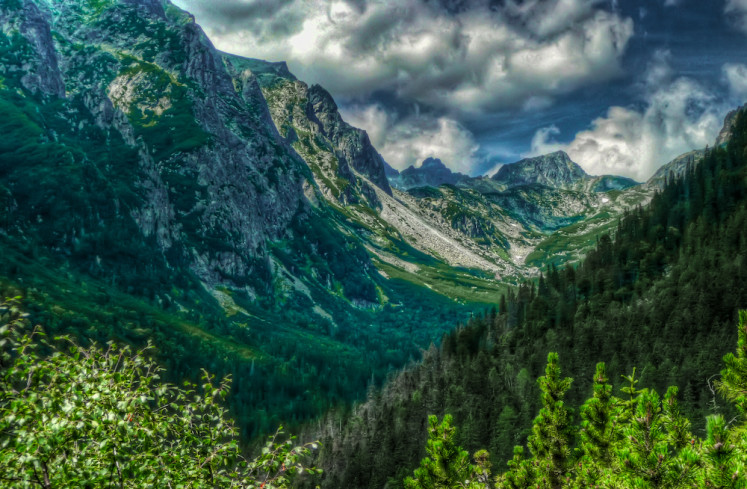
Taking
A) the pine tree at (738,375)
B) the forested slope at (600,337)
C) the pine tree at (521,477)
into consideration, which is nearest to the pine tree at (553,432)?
the pine tree at (521,477)

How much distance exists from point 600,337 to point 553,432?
91.5 metres

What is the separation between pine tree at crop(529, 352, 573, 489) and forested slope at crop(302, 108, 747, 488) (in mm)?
46919

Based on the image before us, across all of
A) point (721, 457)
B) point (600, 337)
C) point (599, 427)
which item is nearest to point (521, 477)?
point (599, 427)

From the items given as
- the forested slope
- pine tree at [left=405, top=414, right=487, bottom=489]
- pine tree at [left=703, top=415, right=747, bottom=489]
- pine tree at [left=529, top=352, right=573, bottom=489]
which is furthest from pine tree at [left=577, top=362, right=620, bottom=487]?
the forested slope

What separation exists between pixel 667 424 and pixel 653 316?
107839mm

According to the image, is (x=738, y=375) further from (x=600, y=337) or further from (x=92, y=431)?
(x=600, y=337)

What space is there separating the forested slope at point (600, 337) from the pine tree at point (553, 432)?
46919 millimetres

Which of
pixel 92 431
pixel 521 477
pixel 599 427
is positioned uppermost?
pixel 92 431

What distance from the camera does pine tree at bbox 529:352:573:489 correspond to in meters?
30.7

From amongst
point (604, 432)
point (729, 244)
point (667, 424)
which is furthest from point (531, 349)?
point (667, 424)

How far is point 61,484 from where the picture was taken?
8984mm

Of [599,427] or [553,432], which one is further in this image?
[553,432]

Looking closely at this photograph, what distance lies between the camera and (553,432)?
31.0 meters

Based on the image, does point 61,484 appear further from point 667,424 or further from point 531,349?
point 531,349
